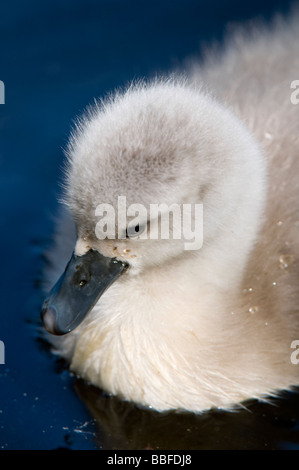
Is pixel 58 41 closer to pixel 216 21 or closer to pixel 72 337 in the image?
pixel 216 21

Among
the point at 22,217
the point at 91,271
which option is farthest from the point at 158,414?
the point at 22,217

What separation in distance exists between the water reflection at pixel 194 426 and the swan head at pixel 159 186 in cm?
50

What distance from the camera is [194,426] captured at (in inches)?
122

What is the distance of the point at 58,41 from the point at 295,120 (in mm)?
1905

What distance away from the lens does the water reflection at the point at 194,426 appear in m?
3.04

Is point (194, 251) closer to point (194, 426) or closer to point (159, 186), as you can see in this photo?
point (159, 186)

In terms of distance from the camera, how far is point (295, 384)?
3221 millimetres

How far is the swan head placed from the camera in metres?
2.64

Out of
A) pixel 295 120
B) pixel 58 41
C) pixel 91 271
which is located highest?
pixel 58 41

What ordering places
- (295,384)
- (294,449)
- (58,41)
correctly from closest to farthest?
(294,449), (295,384), (58,41)

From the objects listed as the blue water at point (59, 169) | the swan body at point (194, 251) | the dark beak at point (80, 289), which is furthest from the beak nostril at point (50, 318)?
the blue water at point (59, 169)

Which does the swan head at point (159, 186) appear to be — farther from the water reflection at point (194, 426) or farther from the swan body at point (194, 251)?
the water reflection at point (194, 426)

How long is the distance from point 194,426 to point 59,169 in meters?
1.66

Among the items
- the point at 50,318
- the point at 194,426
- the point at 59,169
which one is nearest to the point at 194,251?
the point at 50,318
